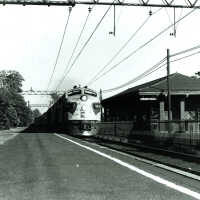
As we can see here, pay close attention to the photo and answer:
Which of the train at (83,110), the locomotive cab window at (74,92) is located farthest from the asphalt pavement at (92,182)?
the locomotive cab window at (74,92)

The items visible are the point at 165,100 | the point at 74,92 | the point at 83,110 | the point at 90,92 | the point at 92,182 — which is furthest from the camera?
the point at 90,92

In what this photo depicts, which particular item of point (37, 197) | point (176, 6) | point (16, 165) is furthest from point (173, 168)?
point (176, 6)

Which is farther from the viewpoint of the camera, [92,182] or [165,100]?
[165,100]

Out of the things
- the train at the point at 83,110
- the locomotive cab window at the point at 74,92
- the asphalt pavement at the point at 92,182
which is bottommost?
the asphalt pavement at the point at 92,182

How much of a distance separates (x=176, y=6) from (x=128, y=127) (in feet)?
40.0

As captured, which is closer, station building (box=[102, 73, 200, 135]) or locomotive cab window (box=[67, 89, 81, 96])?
station building (box=[102, 73, 200, 135])

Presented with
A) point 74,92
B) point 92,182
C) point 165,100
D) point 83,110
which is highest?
point 74,92

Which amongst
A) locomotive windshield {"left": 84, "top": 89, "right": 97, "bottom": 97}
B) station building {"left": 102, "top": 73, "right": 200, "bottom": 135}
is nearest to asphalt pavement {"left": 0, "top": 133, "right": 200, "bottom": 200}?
station building {"left": 102, "top": 73, "right": 200, "bottom": 135}

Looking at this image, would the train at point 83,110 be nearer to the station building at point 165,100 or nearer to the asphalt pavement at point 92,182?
the station building at point 165,100

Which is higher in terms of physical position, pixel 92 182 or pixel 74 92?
pixel 74 92

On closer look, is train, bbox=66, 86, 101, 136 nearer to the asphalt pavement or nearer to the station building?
the station building

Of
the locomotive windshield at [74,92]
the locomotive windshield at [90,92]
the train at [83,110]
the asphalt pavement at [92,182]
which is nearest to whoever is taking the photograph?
the asphalt pavement at [92,182]

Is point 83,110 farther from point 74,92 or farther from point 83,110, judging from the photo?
point 74,92

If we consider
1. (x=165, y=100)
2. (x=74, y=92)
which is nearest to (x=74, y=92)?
(x=74, y=92)
